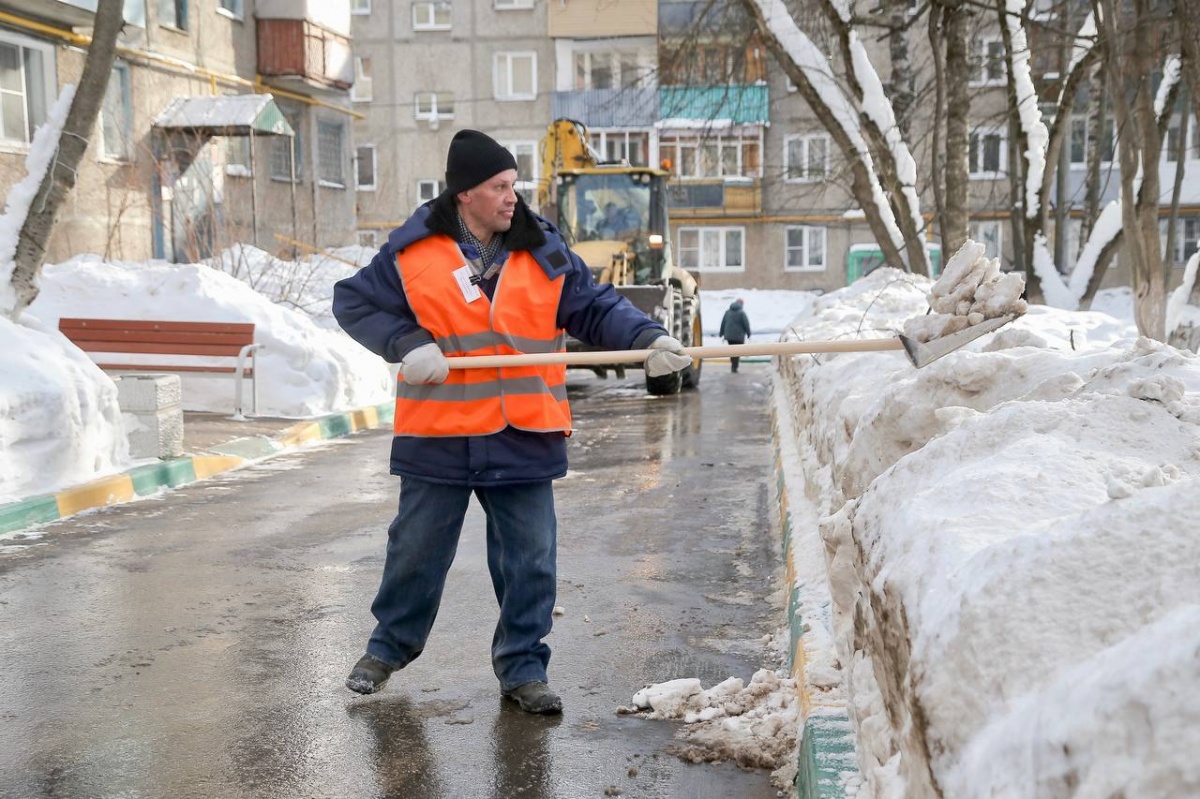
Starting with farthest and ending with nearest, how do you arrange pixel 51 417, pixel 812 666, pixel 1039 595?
pixel 51 417 < pixel 812 666 < pixel 1039 595

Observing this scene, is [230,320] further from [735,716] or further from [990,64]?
[990,64]

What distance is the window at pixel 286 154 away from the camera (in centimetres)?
2766

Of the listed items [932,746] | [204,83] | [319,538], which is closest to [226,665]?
[319,538]

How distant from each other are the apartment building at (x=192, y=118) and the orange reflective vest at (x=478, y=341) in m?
14.9

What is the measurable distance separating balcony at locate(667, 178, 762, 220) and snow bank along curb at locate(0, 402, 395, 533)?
29.6 metres

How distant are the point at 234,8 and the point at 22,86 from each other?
6.78 meters

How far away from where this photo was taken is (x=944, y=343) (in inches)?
177

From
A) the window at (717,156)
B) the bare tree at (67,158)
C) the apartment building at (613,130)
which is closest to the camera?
the bare tree at (67,158)

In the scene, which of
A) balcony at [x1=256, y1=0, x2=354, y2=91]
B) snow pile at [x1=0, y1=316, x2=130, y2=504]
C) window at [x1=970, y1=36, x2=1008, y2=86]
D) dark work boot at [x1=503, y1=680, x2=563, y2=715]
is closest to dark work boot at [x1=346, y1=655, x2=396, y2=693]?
dark work boot at [x1=503, y1=680, x2=563, y2=715]

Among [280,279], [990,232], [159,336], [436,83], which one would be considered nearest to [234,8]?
[280,279]

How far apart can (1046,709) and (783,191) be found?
137ft

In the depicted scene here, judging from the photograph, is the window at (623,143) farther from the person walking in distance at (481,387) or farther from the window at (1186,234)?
the person walking in distance at (481,387)

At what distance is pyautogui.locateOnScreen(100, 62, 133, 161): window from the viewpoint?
22.0m

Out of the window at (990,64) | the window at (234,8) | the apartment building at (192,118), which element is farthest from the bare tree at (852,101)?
the window at (234,8)
